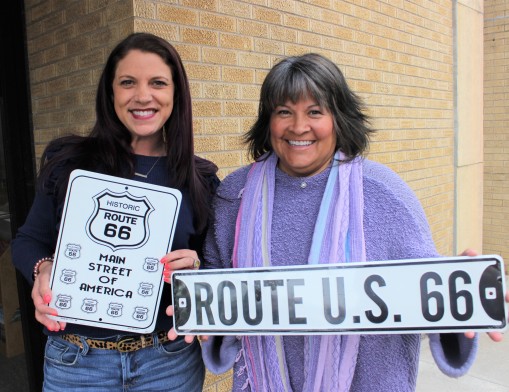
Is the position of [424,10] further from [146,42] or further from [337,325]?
[337,325]

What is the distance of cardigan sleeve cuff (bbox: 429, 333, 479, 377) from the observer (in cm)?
145

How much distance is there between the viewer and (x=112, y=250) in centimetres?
159

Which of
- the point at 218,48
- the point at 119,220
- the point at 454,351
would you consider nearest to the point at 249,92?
the point at 218,48

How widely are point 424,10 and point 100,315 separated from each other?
4333 mm

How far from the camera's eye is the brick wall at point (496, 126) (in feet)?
22.0

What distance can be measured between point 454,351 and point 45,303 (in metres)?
1.26

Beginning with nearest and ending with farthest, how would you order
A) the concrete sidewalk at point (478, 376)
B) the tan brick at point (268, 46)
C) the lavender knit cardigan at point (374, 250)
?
1. the lavender knit cardigan at point (374, 250)
2. the tan brick at point (268, 46)
3. the concrete sidewalk at point (478, 376)

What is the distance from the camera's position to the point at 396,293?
55.1 inches

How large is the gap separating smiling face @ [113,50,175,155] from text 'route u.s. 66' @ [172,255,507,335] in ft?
1.76

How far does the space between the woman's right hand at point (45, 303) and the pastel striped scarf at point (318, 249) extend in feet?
1.92

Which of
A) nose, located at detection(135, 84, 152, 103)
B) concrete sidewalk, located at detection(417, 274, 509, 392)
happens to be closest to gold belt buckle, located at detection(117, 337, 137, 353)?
nose, located at detection(135, 84, 152, 103)

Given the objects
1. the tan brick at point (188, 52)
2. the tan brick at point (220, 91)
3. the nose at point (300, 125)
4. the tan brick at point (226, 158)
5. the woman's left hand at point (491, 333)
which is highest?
the tan brick at point (188, 52)

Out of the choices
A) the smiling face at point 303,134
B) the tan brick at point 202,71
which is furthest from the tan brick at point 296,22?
the smiling face at point 303,134

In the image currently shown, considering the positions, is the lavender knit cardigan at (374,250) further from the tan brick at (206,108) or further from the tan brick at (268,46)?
the tan brick at (268,46)
